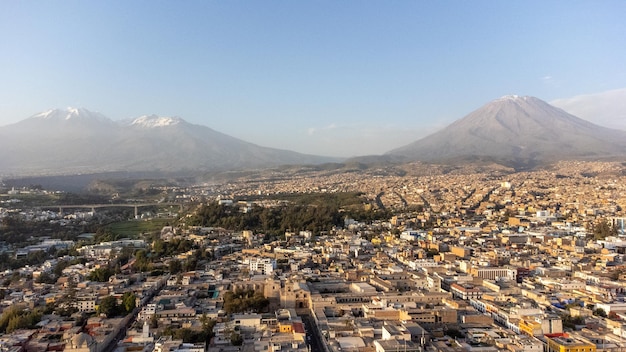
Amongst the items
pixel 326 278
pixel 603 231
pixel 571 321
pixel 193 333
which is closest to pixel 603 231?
pixel 603 231

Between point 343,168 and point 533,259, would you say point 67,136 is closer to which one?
point 343,168

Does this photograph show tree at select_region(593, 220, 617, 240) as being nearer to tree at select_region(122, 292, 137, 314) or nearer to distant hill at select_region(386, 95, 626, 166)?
tree at select_region(122, 292, 137, 314)

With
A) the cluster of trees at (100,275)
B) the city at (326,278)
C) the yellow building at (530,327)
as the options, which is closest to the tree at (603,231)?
the city at (326,278)

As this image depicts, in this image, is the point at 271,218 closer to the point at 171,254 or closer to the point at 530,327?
the point at 171,254

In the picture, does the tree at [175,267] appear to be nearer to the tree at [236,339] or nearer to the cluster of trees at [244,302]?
the cluster of trees at [244,302]

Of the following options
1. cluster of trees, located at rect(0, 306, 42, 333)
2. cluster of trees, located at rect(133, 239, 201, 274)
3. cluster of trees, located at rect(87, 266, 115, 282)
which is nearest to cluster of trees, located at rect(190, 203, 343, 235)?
cluster of trees, located at rect(133, 239, 201, 274)

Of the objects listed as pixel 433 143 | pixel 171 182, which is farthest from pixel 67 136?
pixel 433 143
